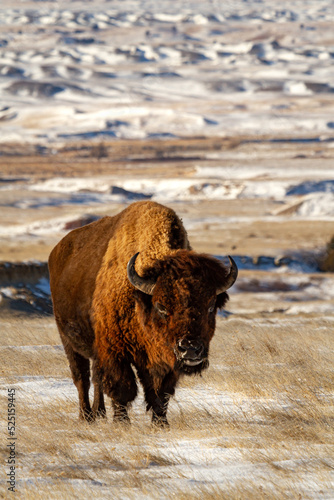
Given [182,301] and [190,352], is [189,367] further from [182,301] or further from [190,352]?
[182,301]

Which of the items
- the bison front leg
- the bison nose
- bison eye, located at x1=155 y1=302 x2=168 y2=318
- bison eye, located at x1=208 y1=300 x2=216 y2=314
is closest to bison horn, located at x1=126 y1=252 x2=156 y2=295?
bison eye, located at x1=155 y1=302 x2=168 y2=318

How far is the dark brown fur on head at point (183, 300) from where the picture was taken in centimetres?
640

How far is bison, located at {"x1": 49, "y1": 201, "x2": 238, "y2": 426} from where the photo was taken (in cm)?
649

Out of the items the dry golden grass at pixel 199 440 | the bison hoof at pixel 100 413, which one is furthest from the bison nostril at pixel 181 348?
the bison hoof at pixel 100 413

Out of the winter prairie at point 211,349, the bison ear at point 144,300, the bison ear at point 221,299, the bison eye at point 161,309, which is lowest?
the winter prairie at point 211,349

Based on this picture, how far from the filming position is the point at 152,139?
133 m

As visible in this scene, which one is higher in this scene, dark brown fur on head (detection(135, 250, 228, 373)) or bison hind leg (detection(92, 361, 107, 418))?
dark brown fur on head (detection(135, 250, 228, 373))

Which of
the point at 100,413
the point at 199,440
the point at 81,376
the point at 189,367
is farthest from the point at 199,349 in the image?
the point at 81,376

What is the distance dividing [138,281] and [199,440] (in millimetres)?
1404

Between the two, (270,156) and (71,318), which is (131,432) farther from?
(270,156)

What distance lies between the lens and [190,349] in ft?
20.4

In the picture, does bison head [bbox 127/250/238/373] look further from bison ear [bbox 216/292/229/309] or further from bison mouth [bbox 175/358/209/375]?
bison ear [bbox 216/292/229/309]

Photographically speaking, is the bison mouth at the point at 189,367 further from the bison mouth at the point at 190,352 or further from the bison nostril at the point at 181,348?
the bison nostril at the point at 181,348

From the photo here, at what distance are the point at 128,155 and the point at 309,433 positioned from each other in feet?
355
